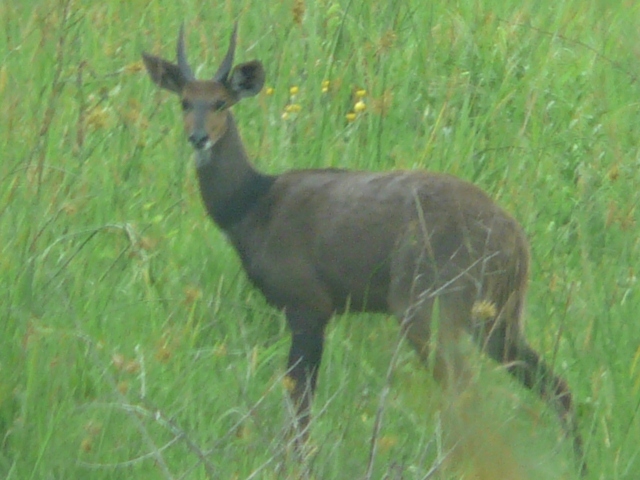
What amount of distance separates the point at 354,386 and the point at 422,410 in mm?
1135

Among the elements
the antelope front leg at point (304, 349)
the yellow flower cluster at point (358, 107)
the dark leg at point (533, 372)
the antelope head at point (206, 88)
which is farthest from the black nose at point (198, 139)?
the dark leg at point (533, 372)

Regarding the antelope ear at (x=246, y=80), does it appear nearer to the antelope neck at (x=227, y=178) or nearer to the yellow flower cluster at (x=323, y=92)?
the antelope neck at (x=227, y=178)

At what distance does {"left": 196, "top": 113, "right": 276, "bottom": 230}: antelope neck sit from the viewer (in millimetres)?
5047

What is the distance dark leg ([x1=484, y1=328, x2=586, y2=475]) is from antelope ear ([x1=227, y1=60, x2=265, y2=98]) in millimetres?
1456

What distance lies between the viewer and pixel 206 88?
16.6ft

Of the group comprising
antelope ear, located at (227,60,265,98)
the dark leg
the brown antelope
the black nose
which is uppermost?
antelope ear, located at (227,60,265,98)

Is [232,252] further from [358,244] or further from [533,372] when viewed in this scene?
[533,372]

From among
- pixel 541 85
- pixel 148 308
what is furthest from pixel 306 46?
pixel 148 308

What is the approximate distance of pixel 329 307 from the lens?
465cm

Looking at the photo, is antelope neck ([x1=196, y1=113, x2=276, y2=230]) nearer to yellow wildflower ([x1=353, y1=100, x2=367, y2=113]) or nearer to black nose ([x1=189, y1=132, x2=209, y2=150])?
black nose ([x1=189, y1=132, x2=209, y2=150])

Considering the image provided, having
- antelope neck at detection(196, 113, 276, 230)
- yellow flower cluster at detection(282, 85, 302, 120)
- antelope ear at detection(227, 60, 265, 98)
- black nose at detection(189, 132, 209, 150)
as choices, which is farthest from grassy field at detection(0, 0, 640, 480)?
antelope ear at detection(227, 60, 265, 98)

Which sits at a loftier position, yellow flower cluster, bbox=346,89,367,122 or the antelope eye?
the antelope eye

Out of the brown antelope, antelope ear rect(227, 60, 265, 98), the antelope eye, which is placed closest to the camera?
the brown antelope

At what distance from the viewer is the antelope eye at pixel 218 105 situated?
5.03 m
